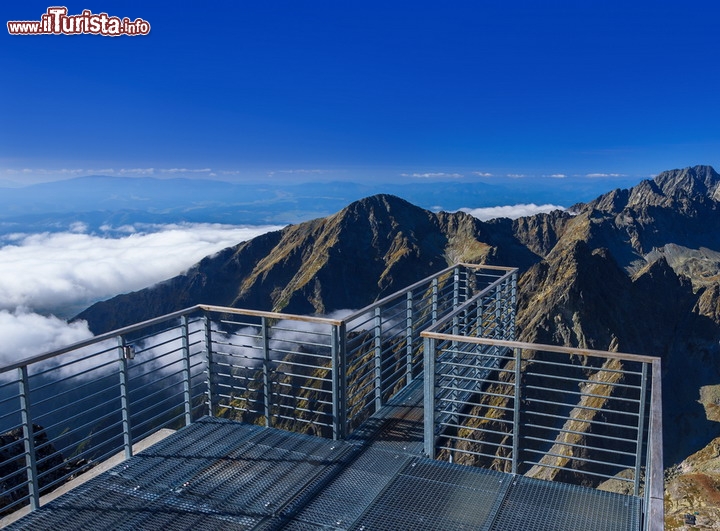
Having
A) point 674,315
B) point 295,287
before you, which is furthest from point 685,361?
point 295,287

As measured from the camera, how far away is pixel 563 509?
5293 mm

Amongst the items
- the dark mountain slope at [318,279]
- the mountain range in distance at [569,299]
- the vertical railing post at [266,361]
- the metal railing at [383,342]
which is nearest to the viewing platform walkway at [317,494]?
the vertical railing post at [266,361]

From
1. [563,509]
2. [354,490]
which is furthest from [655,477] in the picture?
[354,490]

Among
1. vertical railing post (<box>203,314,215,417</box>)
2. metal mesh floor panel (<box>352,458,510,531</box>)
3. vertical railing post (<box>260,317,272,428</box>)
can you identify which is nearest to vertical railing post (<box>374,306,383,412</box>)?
vertical railing post (<box>260,317,272,428</box>)

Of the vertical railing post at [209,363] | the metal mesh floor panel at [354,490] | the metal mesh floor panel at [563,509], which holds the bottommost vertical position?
the metal mesh floor panel at [354,490]

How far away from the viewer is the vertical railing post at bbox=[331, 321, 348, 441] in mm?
6906

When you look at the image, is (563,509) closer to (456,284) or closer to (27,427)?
(27,427)

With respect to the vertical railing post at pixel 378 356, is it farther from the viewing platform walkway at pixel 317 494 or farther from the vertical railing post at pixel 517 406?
the vertical railing post at pixel 517 406

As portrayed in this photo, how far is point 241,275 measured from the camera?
654 ft

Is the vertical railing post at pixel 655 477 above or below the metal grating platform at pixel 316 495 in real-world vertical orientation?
above

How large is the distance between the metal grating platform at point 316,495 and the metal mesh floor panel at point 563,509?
10mm

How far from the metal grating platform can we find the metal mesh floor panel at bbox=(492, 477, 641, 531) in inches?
0.4

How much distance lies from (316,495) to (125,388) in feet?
9.30

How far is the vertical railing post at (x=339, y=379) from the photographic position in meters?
6.91
